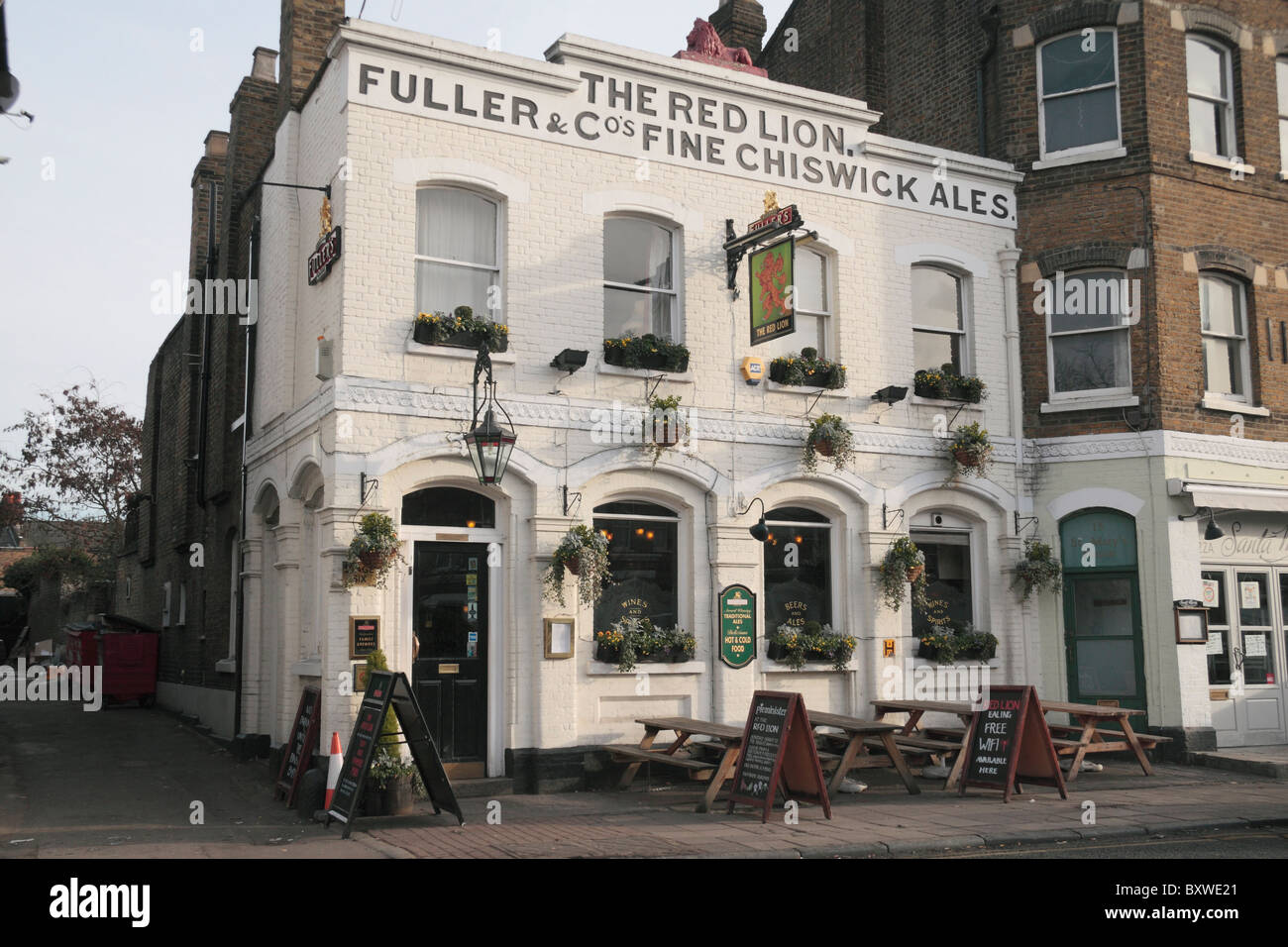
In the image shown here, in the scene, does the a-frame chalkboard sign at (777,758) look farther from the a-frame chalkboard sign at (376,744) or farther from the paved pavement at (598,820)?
the a-frame chalkboard sign at (376,744)

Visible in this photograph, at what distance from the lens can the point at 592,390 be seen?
13484 mm

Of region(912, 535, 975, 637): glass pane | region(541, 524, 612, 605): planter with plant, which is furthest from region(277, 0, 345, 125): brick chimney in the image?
region(912, 535, 975, 637): glass pane

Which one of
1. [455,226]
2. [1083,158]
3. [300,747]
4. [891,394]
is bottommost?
[300,747]

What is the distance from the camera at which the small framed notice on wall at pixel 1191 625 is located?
15344mm

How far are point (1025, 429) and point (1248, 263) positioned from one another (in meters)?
4.05

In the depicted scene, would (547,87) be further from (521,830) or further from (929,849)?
(929,849)

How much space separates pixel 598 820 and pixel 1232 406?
433 inches

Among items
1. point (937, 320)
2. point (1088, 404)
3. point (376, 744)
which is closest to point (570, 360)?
point (376, 744)

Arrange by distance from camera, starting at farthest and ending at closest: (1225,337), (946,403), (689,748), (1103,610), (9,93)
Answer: (1225,337)
(1103,610)
(946,403)
(689,748)
(9,93)

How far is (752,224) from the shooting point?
14.0 meters

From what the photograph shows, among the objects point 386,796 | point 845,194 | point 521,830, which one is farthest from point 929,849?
point 845,194

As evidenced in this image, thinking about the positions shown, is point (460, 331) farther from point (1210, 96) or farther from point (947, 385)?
point (1210, 96)

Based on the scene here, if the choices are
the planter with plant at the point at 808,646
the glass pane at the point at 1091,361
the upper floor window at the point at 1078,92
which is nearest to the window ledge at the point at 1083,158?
the upper floor window at the point at 1078,92

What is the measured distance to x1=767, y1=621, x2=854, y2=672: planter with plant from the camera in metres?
14.2
